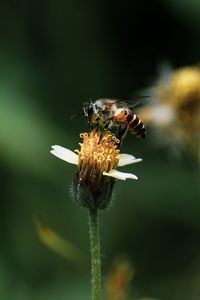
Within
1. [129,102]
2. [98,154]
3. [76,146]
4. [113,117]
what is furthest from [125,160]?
[76,146]

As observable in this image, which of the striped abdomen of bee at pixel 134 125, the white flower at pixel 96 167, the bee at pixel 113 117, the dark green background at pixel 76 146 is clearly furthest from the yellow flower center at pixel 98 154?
the dark green background at pixel 76 146

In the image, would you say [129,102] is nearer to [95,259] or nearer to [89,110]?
[89,110]

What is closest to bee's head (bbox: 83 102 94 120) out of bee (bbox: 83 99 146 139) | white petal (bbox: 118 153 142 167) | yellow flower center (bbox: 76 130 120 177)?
bee (bbox: 83 99 146 139)

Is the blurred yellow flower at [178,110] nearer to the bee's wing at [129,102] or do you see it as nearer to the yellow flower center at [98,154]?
the bee's wing at [129,102]

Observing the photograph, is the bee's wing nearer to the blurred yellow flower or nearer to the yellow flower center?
the yellow flower center

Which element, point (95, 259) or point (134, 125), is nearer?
point (95, 259)
